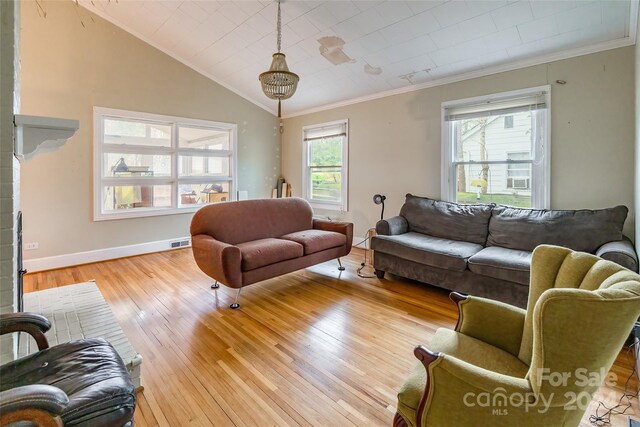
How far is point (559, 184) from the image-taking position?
3307 mm

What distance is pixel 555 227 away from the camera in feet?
9.82

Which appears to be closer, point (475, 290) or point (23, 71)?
point (475, 290)

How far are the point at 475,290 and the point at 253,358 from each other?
83.8 inches

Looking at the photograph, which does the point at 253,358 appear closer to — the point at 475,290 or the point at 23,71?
the point at 475,290

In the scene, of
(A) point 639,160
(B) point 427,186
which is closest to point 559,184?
(A) point 639,160

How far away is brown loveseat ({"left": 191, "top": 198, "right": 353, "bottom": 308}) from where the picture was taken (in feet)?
9.72

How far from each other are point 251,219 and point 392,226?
5.66ft

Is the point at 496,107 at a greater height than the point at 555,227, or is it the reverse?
the point at 496,107

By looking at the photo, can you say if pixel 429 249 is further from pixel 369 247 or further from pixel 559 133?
pixel 559 133

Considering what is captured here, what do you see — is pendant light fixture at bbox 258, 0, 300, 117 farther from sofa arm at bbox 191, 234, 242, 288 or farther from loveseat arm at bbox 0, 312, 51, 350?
loveseat arm at bbox 0, 312, 51, 350

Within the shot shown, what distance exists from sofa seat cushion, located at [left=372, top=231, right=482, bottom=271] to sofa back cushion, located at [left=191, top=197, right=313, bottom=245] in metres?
1.11

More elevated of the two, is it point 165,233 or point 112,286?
point 165,233

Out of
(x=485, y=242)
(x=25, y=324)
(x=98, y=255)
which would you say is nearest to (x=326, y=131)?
(x=485, y=242)

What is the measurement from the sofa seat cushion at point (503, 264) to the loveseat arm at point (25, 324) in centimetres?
312
